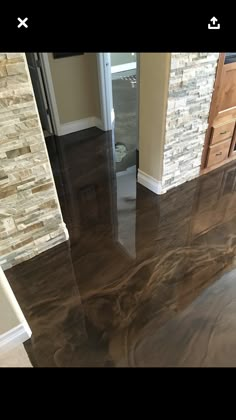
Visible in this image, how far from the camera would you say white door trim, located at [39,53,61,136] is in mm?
3012

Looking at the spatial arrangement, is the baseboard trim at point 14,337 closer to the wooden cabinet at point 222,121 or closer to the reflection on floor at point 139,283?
the reflection on floor at point 139,283

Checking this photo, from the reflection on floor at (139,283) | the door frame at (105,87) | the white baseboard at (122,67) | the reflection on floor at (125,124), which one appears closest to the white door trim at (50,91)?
the door frame at (105,87)

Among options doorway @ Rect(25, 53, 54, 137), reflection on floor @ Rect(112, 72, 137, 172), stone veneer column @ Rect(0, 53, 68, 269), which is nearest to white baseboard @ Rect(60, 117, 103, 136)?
doorway @ Rect(25, 53, 54, 137)

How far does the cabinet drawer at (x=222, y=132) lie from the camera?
8.48 feet

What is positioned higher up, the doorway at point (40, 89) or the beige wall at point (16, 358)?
the doorway at point (40, 89)

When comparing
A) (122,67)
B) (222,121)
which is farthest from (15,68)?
(122,67)

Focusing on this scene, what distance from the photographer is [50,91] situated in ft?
10.5

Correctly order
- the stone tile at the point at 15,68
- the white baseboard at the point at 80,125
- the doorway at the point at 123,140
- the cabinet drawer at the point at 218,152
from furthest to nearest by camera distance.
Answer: the white baseboard at the point at 80,125 < the cabinet drawer at the point at 218,152 < the doorway at the point at 123,140 < the stone tile at the point at 15,68

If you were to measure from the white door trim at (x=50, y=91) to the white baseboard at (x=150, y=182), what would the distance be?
1.38 m

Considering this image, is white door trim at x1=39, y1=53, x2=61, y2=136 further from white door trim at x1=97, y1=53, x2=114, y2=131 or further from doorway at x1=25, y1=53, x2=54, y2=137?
white door trim at x1=97, y1=53, x2=114, y2=131

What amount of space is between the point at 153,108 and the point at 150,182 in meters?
0.65

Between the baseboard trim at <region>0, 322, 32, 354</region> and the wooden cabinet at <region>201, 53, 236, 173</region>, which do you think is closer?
the baseboard trim at <region>0, 322, 32, 354</region>

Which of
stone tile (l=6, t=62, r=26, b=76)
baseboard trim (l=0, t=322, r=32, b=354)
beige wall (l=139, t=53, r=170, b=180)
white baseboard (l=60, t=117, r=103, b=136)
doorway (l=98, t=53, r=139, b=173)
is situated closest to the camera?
stone tile (l=6, t=62, r=26, b=76)
